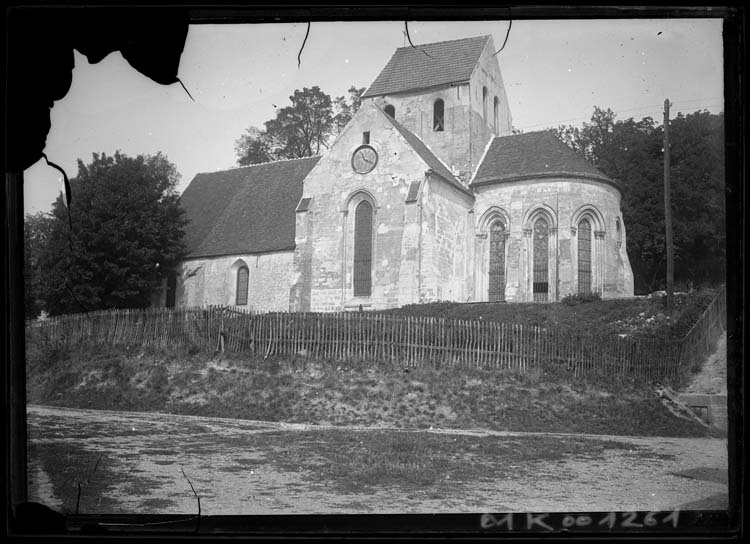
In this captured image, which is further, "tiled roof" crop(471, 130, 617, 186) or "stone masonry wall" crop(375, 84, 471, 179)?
"stone masonry wall" crop(375, 84, 471, 179)

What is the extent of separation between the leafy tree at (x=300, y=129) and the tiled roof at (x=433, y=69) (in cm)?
181

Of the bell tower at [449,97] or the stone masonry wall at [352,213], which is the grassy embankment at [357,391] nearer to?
the stone masonry wall at [352,213]

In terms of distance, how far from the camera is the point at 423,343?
19.0m

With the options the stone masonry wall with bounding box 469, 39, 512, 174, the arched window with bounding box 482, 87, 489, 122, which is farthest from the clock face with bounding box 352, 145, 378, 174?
the arched window with bounding box 482, 87, 489, 122

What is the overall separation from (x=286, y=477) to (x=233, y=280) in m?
23.8

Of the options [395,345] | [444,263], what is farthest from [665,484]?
[444,263]

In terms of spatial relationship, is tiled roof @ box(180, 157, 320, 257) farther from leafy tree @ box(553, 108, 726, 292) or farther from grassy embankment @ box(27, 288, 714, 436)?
leafy tree @ box(553, 108, 726, 292)

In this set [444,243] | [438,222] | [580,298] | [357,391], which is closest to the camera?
[357,391]

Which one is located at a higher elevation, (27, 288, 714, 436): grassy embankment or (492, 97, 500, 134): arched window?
(492, 97, 500, 134): arched window

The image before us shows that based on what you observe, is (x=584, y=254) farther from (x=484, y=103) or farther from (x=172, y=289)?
(x=172, y=289)

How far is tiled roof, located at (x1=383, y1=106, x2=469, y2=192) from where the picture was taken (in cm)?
2741

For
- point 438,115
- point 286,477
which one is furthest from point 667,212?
point 438,115

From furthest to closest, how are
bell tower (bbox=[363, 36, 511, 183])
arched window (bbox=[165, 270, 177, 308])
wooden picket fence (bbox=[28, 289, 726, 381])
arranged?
1. arched window (bbox=[165, 270, 177, 308])
2. bell tower (bbox=[363, 36, 511, 183])
3. wooden picket fence (bbox=[28, 289, 726, 381])

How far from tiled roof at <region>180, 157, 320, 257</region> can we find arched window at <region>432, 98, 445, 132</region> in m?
6.58
